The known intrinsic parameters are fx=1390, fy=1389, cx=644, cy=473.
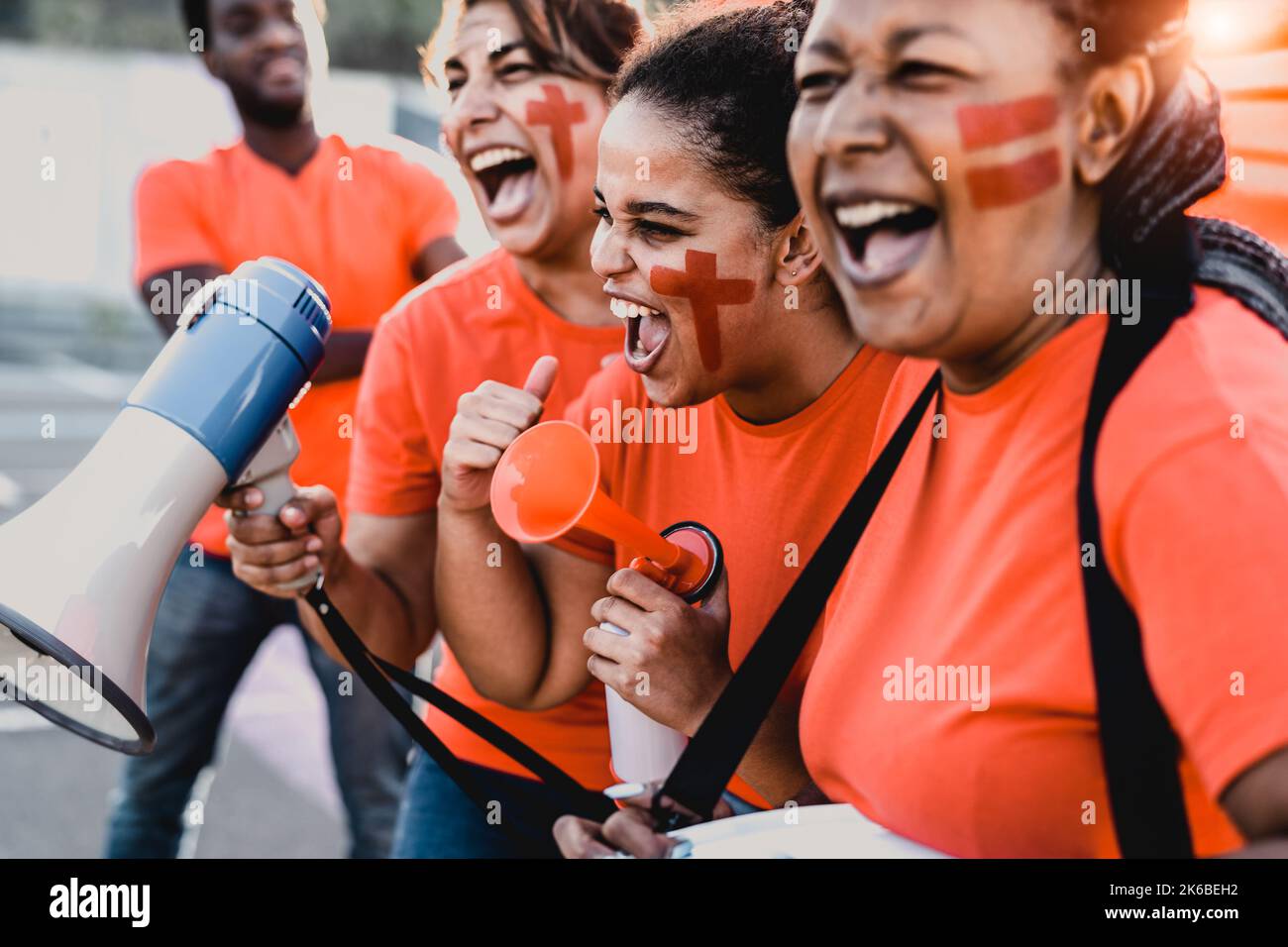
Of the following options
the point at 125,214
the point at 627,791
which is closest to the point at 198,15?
the point at 627,791

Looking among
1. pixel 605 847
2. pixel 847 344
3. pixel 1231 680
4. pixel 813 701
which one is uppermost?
pixel 847 344

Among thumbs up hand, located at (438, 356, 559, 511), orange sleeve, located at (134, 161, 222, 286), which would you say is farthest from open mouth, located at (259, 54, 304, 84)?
thumbs up hand, located at (438, 356, 559, 511)

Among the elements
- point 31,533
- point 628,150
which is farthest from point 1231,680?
point 31,533

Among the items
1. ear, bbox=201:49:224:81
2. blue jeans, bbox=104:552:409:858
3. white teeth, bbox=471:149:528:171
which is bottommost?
blue jeans, bbox=104:552:409:858

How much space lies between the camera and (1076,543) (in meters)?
1.06

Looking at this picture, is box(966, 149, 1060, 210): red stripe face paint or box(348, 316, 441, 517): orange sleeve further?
box(348, 316, 441, 517): orange sleeve

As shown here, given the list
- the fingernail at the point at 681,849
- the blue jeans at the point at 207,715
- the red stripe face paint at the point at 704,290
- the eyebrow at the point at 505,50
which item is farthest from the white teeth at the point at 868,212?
the blue jeans at the point at 207,715

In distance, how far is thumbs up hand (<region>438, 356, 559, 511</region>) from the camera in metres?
1.62

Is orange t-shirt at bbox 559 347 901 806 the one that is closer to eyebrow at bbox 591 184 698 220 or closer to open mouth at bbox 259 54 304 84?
eyebrow at bbox 591 184 698 220

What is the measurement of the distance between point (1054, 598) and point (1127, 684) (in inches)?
3.5

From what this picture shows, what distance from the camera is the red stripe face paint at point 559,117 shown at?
1972 millimetres

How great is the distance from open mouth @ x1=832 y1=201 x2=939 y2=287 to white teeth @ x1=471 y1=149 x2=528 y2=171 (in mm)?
935
